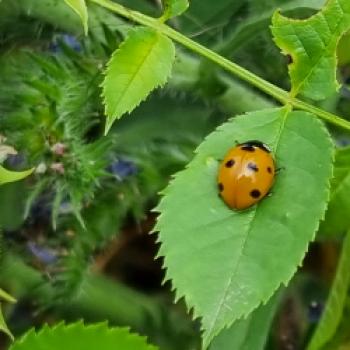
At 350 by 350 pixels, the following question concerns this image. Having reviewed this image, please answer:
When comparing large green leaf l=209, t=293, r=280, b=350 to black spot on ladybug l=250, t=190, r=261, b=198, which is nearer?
black spot on ladybug l=250, t=190, r=261, b=198

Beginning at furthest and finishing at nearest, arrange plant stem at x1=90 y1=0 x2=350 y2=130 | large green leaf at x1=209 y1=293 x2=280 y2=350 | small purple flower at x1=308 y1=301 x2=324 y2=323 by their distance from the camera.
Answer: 1. small purple flower at x1=308 y1=301 x2=324 y2=323
2. large green leaf at x1=209 y1=293 x2=280 y2=350
3. plant stem at x1=90 y1=0 x2=350 y2=130

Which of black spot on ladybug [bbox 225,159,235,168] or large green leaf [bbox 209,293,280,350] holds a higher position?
black spot on ladybug [bbox 225,159,235,168]

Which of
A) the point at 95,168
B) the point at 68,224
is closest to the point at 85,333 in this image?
the point at 95,168

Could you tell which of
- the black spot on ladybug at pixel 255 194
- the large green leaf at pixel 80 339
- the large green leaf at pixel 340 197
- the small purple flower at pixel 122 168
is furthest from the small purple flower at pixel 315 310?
the large green leaf at pixel 80 339

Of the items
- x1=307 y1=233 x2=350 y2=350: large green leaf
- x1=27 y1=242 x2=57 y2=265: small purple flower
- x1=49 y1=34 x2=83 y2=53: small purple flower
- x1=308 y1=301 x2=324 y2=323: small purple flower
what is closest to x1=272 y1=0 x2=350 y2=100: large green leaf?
x1=307 y1=233 x2=350 y2=350: large green leaf

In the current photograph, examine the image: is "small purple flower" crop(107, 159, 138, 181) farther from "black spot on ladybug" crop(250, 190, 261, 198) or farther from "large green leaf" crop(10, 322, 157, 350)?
"large green leaf" crop(10, 322, 157, 350)

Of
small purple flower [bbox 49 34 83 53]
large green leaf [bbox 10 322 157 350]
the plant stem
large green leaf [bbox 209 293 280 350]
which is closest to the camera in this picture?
large green leaf [bbox 10 322 157 350]

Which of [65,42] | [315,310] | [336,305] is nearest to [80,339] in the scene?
[336,305]

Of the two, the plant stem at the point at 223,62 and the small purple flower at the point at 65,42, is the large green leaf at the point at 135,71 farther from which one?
the small purple flower at the point at 65,42

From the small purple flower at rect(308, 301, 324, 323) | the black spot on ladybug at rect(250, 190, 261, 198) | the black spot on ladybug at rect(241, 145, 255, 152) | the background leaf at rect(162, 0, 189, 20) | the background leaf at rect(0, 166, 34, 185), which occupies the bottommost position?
the small purple flower at rect(308, 301, 324, 323)
